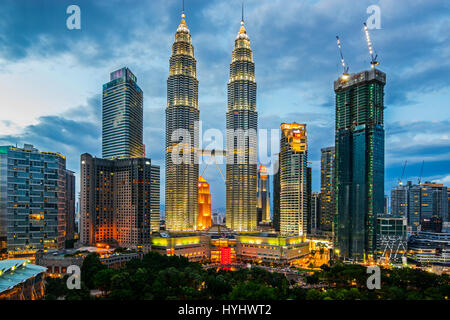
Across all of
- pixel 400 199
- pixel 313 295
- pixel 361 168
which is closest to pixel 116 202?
pixel 313 295

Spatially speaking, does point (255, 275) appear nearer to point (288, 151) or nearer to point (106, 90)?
point (288, 151)

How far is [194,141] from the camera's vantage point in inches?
4323

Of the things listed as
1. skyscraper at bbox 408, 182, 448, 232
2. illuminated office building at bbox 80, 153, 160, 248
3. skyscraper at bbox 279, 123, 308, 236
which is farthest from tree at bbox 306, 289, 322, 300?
skyscraper at bbox 408, 182, 448, 232

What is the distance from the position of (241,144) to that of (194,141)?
1616 centimetres

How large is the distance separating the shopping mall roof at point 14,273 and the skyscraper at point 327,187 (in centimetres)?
10459

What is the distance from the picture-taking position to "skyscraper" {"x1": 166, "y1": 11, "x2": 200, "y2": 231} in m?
107

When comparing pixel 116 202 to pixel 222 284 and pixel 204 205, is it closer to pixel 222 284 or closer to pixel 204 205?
pixel 204 205

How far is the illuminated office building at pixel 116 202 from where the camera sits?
3270 inches

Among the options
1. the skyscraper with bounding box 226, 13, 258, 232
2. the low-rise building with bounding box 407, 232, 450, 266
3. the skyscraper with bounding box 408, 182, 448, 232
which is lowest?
the low-rise building with bounding box 407, 232, 450, 266

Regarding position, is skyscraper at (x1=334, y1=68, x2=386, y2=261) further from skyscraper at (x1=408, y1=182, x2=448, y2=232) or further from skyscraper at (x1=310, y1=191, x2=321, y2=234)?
skyscraper at (x1=408, y1=182, x2=448, y2=232)

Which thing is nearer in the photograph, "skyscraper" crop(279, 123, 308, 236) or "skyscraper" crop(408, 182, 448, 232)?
"skyscraper" crop(279, 123, 308, 236)

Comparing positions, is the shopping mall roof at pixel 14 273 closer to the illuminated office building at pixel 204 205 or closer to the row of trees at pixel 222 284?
the row of trees at pixel 222 284

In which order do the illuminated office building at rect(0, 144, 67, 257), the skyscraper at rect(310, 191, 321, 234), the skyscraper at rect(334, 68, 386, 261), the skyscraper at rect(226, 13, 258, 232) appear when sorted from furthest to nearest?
the skyscraper at rect(310, 191, 321, 234)
the skyscraper at rect(226, 13, 258, 232)
the skyscraper at rect(334, 68, 386, 261)
the illuminated office building at rect(0, 144, 67, 257)

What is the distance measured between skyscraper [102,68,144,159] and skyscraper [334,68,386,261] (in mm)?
67872
